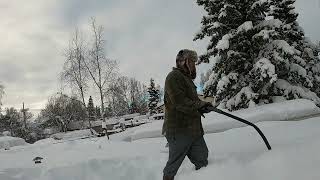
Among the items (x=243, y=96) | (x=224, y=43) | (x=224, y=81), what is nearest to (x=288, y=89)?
(x=243, y=96)

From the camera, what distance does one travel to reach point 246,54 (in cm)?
1928

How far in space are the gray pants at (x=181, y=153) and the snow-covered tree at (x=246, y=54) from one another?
12.4m

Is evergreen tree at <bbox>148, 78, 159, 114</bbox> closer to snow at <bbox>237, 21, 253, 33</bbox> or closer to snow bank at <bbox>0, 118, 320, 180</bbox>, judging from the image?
snow at <bbox>237, 21, 253, 33</bbox>

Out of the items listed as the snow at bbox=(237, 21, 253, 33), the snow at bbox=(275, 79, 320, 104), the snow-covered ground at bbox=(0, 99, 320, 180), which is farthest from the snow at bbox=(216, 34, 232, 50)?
the snow-covered ground at bbox=(0, 99, 320, 180)

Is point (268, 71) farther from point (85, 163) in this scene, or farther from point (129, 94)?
point (129, 94)

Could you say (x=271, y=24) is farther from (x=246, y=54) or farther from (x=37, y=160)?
(x=37, y=160)

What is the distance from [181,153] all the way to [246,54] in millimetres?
14172

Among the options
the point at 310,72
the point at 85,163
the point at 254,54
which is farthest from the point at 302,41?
the point at 85,163

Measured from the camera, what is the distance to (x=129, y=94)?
11319 cm

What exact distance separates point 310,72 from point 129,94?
87.7m

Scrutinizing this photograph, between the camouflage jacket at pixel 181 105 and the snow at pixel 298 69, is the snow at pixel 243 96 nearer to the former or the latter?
the snow at pixel 298 69

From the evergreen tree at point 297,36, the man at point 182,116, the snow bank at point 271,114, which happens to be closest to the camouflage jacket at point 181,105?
the man at point 182,116

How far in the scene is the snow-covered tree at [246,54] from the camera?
721 inches

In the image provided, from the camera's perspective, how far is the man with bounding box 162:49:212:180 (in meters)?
5.57
